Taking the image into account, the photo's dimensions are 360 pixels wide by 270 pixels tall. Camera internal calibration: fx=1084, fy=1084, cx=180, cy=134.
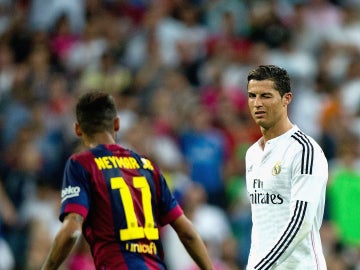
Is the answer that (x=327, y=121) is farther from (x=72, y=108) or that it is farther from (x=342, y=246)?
(x=72, y=108)

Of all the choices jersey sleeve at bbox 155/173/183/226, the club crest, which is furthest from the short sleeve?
the club crest

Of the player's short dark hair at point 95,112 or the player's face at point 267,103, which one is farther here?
the player's short dark hair at point 95,112

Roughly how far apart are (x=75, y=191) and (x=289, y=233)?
143 centimetres

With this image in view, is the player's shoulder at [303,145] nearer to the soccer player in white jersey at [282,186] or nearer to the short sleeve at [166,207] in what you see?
the soccer player in white jersey at [282,186]

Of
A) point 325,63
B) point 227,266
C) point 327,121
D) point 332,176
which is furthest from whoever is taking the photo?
point 325,63

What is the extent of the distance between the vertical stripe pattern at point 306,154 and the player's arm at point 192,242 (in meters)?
1.04

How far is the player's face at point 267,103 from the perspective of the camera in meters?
7.20

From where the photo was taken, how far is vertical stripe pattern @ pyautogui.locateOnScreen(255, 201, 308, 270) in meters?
6.92

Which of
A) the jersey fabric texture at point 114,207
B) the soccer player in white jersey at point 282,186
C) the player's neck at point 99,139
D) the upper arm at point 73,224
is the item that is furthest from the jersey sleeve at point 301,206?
the player's neck at point 99,139

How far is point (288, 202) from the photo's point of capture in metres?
7.12

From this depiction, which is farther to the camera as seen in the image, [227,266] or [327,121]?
[327,121]

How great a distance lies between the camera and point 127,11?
1828 cm

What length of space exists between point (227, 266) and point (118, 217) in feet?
20.9

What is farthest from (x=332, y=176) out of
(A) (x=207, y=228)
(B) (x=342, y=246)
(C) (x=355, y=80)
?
(C) (x=355, y=80)
